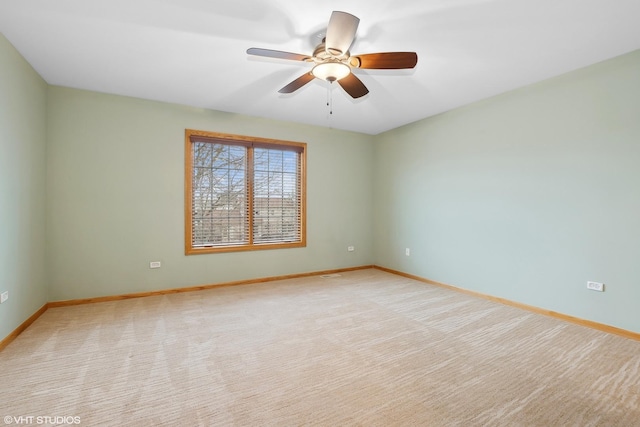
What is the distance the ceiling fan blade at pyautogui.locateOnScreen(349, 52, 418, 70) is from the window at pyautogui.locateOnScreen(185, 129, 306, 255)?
8.76 feet

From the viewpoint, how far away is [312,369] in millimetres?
2148

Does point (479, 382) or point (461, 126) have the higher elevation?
point (461, 126)

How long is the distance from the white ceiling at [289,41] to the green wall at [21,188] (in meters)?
0.27

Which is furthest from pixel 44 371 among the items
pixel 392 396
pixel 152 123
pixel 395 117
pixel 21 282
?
pixel 395 117

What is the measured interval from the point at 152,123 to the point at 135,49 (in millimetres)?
1441

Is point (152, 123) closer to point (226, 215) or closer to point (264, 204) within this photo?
point (226, 215)

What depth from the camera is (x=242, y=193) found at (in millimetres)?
4594

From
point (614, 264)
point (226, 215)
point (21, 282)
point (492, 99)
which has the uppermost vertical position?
point (492, 99)

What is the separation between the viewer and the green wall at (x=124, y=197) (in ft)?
11.5

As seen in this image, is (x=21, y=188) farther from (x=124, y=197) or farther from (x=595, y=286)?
(x=595, y=286)

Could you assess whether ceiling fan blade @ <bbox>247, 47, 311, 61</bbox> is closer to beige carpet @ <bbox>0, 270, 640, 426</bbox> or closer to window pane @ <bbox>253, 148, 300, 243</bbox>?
beige carpet @ <bbox>0, 270, 640, 426</bbox>

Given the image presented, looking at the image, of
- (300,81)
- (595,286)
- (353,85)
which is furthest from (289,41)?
(595,286)

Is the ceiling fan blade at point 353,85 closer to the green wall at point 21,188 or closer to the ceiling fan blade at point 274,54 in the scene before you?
the ceiling fan blade at point 274,54

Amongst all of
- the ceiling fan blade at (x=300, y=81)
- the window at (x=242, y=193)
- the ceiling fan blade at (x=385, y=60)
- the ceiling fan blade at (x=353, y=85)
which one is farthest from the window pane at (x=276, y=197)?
the ceiling fan blade at (x=385, y=60)
